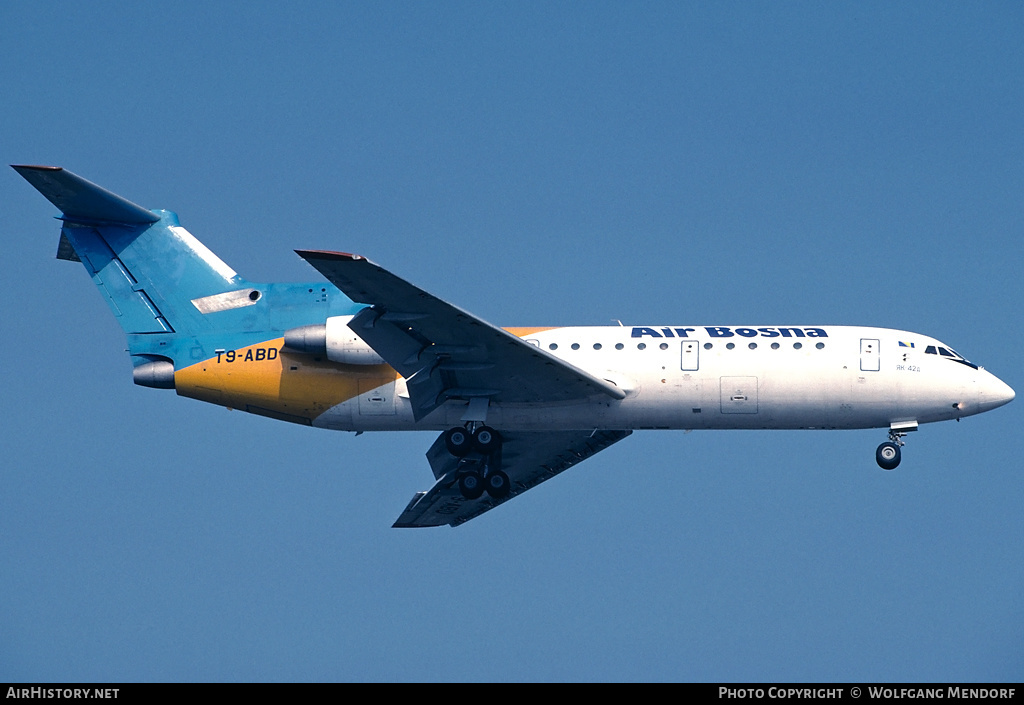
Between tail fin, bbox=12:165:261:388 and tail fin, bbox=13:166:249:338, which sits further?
tail fin, bbox=13:166:249:338

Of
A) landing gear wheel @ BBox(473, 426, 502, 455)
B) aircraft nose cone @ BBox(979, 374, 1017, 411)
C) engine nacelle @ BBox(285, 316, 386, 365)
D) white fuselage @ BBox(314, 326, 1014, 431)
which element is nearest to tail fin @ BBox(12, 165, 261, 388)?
engine nacelle @ BBox(285, 316, 386, 365)

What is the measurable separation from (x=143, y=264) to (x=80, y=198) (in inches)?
93.5

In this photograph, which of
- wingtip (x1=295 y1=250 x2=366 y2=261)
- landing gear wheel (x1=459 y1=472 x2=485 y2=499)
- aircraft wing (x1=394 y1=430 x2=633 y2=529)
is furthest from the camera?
aircraft wing (x1=394 y1=430 x2=633 y2=529)

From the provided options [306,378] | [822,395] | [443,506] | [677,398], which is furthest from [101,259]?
[822,395]

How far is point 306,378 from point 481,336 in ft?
16.3

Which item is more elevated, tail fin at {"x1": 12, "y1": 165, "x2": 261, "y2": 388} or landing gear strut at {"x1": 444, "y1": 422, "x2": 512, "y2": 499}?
tail fin at {"x1": 12, "y1": 165, "x2": 261, "y2": 388}

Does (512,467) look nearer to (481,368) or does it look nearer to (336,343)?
(481,368)

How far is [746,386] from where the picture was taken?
A: 36438 mm

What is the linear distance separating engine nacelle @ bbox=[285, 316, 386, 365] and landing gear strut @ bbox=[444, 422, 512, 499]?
9.24ft

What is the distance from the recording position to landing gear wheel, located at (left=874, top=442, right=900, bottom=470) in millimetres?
37125

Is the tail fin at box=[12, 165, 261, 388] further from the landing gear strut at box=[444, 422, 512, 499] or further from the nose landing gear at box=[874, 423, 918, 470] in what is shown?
the nose landing gear at box=[874, 423, 918, 470]

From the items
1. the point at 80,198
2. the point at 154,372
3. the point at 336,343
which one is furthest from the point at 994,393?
the point at 80,198
